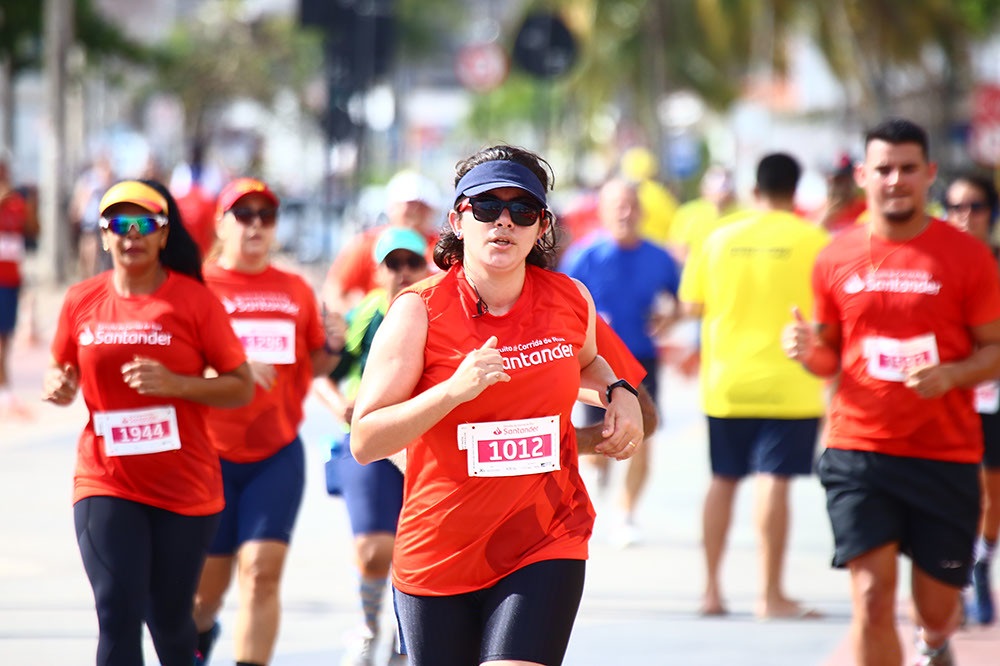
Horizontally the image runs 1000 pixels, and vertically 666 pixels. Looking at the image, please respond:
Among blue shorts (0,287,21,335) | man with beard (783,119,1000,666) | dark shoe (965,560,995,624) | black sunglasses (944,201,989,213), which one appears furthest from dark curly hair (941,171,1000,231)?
blue shorts (0,287,21,335)

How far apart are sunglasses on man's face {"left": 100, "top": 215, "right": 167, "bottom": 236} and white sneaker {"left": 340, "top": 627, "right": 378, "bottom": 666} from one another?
193 cm

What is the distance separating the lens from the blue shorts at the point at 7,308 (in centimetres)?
1441

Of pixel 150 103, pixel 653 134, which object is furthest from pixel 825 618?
pixel 150 103

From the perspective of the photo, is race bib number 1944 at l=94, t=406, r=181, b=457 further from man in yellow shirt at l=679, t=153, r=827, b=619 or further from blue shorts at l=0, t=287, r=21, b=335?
blue shorts at l=0, t=287, r=21, b=335

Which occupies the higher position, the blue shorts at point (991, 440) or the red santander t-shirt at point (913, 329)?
the red santander t-shirt at point (913, 329)

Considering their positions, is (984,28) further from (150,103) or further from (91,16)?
(150,103)

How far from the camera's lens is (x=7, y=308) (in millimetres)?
14531

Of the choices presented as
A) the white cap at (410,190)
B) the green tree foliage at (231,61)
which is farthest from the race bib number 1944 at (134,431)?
the green tree foliage at (231,61)

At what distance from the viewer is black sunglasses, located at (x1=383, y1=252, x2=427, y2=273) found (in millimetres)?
6449

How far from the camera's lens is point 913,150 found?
5.91 meters

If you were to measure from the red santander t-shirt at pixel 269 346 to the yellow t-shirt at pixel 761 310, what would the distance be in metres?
2.34

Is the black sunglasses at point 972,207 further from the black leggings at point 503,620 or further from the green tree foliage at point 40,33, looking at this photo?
the green tree foliage at point 40,33

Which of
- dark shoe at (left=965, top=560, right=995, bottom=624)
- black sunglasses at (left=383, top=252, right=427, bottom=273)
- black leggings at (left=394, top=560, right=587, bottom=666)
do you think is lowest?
dark shoe at (left=965, top=560, right=995, bottom=624)

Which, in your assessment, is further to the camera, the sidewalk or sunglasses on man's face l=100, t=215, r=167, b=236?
the sidewalk
